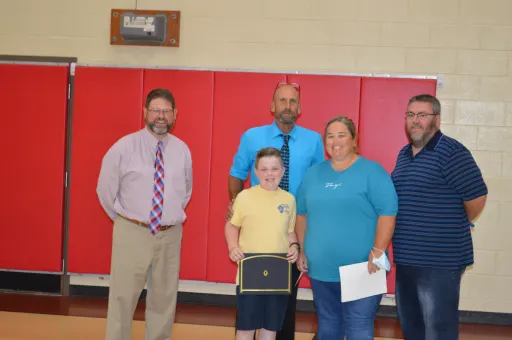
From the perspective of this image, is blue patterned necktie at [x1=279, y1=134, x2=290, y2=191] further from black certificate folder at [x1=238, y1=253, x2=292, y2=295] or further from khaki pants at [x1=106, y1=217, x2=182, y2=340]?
khaki pants at [x1=106, y1=217, x2=182, y2=340]

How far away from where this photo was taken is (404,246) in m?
2.81

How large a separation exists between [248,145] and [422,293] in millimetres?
1342

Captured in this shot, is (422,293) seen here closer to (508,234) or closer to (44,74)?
(508,234)

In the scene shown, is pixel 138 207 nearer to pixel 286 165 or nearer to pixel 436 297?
pixel 286 165

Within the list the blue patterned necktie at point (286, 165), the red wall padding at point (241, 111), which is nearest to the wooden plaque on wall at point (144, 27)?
the red wall padding at point (241, 111)

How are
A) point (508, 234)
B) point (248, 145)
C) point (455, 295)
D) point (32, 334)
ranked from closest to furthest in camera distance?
point (455, 295) → point (248, 145) → point (32, 334) → point (508, 234)

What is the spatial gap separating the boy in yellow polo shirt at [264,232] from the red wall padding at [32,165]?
2610mm

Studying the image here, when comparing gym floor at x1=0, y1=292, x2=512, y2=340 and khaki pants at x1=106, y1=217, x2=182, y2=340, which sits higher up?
khaki pants at x1=106, y1=217, x2=182, y2=340

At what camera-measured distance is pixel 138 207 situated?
336 centimetres

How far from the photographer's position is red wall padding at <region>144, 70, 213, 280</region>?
494 centimetres

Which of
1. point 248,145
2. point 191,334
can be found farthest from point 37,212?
point 248,145

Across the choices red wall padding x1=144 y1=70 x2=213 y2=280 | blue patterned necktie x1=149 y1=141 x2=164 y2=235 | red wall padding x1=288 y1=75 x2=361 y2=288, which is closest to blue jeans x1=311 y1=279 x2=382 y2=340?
blue patterned necktie x1=149 y1=141 x2=164 y2=235

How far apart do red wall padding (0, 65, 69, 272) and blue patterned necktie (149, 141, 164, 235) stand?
77.0 inches

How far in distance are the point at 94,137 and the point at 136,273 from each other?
1.99 meters
